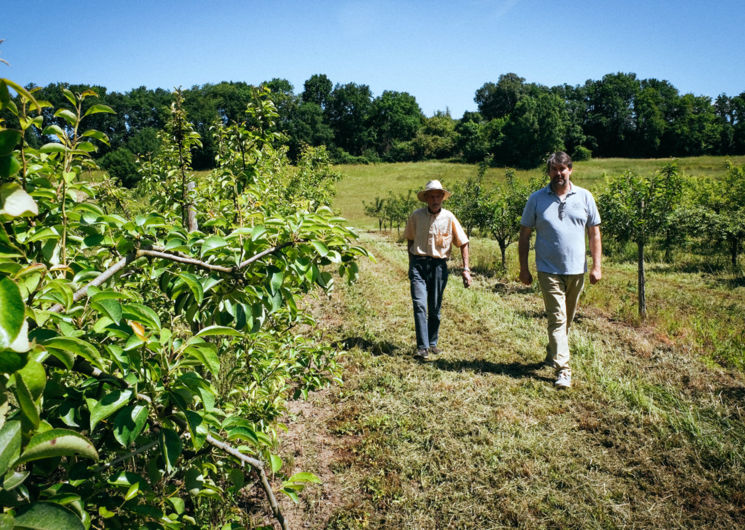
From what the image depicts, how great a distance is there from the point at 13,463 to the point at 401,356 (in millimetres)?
4431

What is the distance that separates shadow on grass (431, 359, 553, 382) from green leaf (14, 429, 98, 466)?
4125 millimetres

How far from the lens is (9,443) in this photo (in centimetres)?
58

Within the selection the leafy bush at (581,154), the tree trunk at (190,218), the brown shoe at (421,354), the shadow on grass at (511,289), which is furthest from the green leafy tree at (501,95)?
the tree trunk at (190,218)

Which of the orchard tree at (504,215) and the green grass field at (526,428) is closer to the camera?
the green grass field at (526,428)

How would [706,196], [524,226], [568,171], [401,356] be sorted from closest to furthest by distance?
[568,171] < [524,226] < [401,356] < [706,196]

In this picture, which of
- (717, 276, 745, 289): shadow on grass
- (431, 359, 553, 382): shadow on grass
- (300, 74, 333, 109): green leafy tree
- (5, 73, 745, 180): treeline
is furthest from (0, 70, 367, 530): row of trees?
(300, 74, 333, 109): green leafy tree

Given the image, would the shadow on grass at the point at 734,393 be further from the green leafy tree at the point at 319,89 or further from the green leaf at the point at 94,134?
the green leafy tree at the point at 319,89

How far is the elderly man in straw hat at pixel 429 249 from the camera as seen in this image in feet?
15.0

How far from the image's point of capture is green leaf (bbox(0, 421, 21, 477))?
574 mm

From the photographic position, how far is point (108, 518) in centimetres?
102

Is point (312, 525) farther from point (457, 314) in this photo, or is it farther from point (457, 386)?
point (457, 314)

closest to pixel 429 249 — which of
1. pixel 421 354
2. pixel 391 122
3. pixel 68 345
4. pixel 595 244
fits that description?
pixel 421 354

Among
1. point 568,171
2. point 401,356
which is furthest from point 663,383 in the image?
point 401,356

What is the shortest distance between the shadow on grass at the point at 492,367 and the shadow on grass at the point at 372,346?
0.69 m
